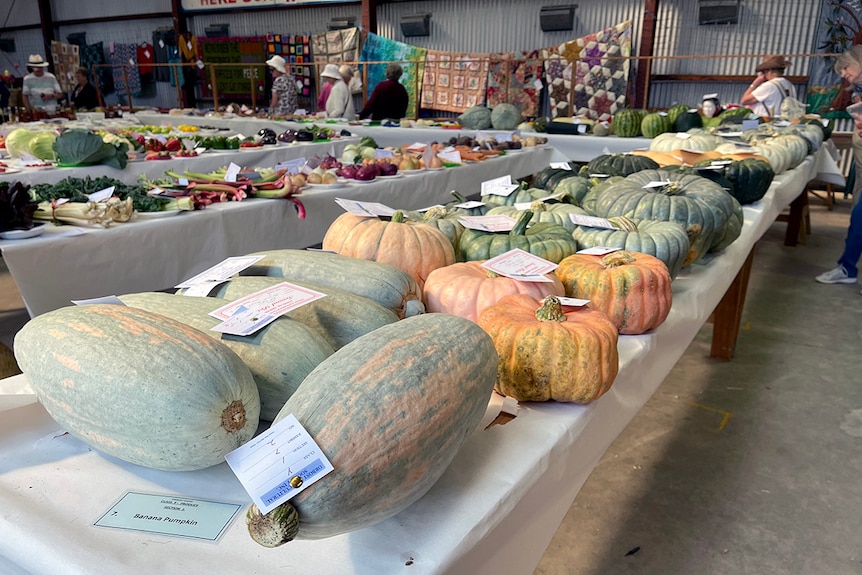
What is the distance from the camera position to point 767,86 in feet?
22.6

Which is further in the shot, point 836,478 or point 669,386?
point 669,386

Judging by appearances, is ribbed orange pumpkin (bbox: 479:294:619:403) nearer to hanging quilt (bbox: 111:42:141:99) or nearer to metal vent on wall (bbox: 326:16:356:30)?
metal vent on wall (bbox: 326:16:356:30)

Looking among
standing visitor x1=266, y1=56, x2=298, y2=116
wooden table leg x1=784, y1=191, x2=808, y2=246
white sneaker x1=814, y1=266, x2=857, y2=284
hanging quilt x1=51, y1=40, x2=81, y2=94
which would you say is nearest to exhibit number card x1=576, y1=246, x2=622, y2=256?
white sneaker x1=814, y1=266, x2=857, y2=284

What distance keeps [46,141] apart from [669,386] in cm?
434

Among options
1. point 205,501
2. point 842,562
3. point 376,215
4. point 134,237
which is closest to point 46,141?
→ point 134,237

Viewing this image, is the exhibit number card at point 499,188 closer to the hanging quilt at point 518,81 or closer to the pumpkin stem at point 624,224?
the pumpkin stem at point 624,224

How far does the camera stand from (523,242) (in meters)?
1.74

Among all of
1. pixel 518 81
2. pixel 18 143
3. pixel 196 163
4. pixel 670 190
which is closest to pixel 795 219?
pixel 670 190

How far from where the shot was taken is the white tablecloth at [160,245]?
2.39m

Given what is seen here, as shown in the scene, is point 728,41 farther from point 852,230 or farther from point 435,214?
point 435,214

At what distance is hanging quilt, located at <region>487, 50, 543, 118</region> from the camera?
10.1 metres

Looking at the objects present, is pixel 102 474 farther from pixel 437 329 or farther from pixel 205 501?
pixel 437 329

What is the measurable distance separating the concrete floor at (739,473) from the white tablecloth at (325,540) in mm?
1031

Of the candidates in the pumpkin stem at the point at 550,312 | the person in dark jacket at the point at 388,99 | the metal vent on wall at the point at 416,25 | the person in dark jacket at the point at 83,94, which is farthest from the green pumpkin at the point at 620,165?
the person in dark jacket at the point at 83,94
